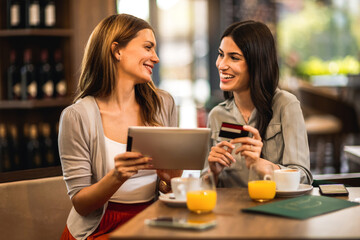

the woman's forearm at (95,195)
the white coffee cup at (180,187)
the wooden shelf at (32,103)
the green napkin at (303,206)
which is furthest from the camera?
the wooden shelf at (32,103)

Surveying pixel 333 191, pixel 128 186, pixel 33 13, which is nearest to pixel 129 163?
pixel 128 186

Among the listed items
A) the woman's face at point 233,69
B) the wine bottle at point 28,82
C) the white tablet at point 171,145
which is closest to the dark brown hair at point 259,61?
the woman's face at point 233,69

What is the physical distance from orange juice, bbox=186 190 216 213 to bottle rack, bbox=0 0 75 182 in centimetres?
230

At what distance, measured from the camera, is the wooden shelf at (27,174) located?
6.78 ft

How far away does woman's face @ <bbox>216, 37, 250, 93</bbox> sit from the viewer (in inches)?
87.0

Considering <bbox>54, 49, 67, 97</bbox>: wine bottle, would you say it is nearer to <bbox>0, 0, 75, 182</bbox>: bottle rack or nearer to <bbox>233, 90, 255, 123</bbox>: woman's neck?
<bbox>0, 0, 75, 182</bbox>: bottle rack

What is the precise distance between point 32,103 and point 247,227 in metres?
2.63

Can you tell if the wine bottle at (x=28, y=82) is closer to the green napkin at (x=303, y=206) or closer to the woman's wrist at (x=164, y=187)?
the woman's wrist at (x=164, y=187)

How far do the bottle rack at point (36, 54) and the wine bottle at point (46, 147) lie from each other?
0.11 ft

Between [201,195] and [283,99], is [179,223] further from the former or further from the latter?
[283,99]

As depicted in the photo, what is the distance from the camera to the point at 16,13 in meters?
3.70

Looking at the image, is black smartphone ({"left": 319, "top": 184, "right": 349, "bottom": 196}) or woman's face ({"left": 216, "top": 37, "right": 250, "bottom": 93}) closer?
black smartphone ({"left": 319, "top": 184, "right": 349, "bottom": 196})

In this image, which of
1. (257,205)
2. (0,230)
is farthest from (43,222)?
(257,205)

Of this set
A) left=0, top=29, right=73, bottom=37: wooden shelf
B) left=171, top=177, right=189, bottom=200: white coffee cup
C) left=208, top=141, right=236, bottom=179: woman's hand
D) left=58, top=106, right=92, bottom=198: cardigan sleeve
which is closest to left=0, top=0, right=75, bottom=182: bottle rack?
left=0, top=29, right=73, bottom=37: wooden shelf
